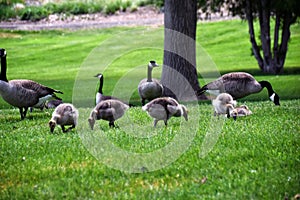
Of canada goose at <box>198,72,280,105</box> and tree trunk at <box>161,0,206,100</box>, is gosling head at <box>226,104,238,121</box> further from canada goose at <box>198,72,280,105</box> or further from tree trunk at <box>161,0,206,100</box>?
tree trunk at <box>161,0,206,100</box>

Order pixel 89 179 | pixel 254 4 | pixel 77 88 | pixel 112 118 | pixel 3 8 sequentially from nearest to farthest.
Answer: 1. pixel 89 179
2. pixel 112 118
3. pixel 77 88
4. pixel 254 4
5. pixel 3 8

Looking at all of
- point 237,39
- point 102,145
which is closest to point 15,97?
point 102,145

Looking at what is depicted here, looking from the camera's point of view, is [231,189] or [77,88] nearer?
[231,189]

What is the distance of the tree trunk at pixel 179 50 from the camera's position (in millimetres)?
18312

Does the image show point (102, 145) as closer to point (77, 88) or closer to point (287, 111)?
point (287, 111)

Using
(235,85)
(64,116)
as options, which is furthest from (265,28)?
(64,116)

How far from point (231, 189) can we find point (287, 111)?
6508 millimetres

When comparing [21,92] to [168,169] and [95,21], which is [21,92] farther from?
[95,21]

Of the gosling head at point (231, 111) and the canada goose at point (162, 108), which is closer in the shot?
the canada goose at point (162, 108)

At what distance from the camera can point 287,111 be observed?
13.8m

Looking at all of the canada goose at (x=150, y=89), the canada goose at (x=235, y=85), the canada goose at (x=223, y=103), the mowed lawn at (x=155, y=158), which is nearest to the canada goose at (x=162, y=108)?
the mowed lawn at (x=155, y=158)

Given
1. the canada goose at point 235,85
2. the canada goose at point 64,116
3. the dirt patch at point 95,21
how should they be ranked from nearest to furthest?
the canada goose at point 64,116 → the canada goose at point 235,85 → the dirt patch at point 95,21

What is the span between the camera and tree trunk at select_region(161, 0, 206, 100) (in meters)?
18.3

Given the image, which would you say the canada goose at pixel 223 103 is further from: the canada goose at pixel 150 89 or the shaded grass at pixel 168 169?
the canada goose at pixel 150 89
